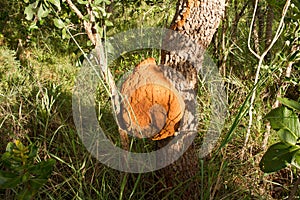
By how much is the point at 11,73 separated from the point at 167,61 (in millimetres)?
1404

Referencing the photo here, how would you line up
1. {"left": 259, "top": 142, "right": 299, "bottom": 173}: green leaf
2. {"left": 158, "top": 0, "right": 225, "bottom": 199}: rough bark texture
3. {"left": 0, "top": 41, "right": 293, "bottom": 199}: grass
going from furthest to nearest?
1. {"left": 0, "top": 41, "right": 293, "bottom": 199}: grass
2. {"left": 158, "top": 0, "right": 225, "bottom": 199}: rough bark texture
3. {"left": 259, "top": 142, "right": 299, "bottom": 173}: green leaf

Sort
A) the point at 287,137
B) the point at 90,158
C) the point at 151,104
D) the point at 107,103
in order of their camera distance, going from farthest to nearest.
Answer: the point at 107,103
the point at 90,158
the point at 151,104
the point at 287,137

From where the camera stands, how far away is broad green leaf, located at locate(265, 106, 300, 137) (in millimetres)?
1196

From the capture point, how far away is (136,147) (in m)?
1.76

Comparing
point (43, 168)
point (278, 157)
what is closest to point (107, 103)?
point (43, 168)

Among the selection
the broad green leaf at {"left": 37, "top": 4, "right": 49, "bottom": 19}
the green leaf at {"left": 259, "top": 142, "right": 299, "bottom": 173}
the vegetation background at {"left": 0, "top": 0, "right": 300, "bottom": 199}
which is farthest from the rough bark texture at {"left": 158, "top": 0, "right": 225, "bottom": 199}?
the broad green leaf at {"left": 37, "top": 4, "right": 49, "bottom": 19}

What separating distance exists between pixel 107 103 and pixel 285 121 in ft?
3.50

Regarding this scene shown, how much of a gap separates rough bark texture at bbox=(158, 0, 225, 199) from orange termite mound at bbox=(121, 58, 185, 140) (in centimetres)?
7

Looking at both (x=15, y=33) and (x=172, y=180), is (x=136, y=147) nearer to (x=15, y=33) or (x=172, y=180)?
(x=172, y=180)

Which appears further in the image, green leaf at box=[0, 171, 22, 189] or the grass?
the grass

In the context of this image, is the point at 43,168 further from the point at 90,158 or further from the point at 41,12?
the point at 41,12

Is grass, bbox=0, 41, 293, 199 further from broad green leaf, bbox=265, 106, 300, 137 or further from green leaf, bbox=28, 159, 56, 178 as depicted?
green leaf, bbox=28, 159, 56, 178

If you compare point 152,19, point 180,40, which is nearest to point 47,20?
point 152,19

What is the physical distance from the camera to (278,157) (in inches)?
47.2
